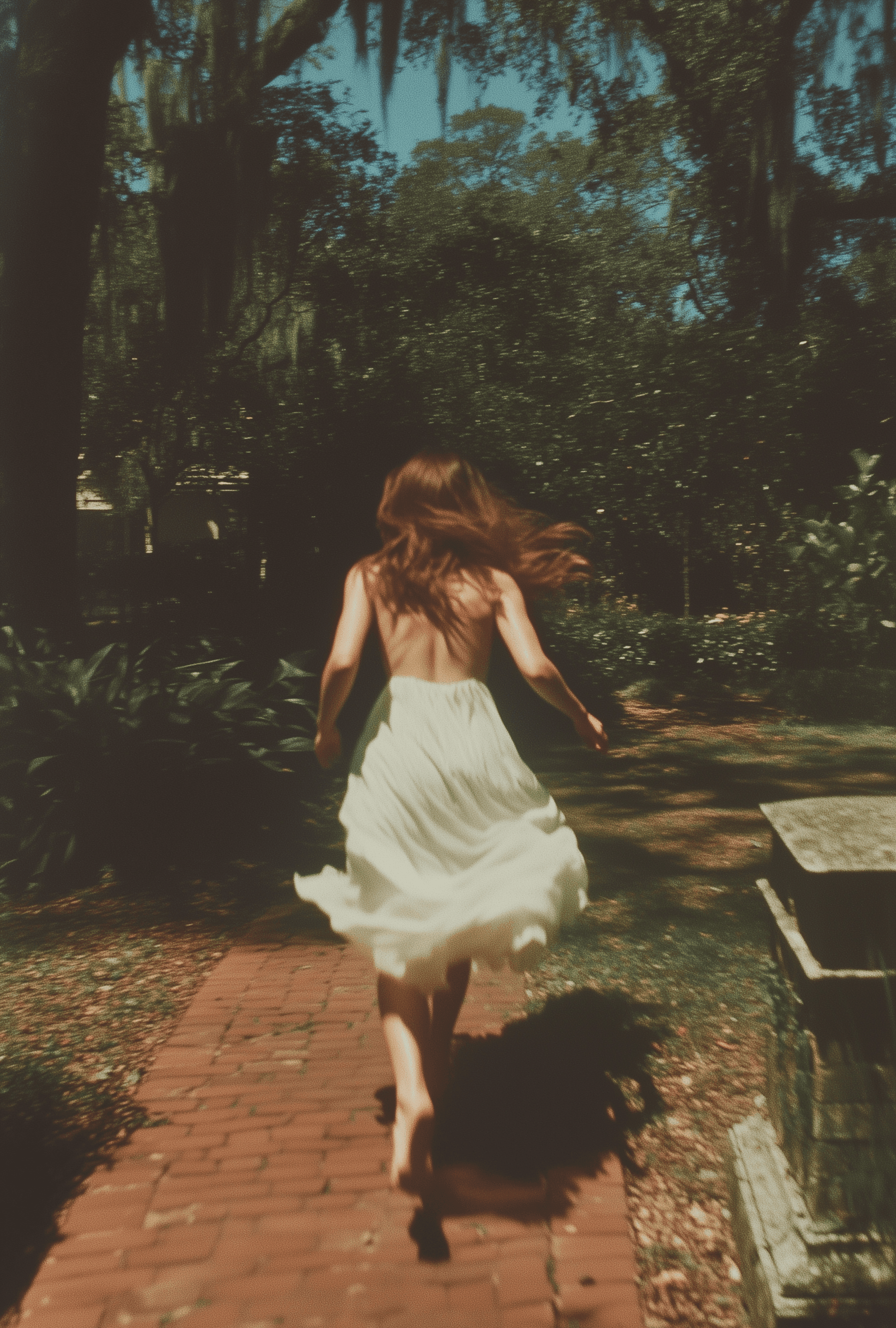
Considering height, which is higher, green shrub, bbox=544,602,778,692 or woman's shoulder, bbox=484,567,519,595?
woman's shoulder, bbox=484,567,519,595

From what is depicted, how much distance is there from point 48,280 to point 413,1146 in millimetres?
6649

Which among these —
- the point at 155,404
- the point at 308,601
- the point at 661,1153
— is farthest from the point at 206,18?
the point at 155,404

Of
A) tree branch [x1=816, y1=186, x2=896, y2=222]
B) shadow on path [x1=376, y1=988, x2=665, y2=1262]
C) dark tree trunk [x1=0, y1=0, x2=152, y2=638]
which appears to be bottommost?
shadow on path [x1=376, y1=988, x2=665, y2=1262]

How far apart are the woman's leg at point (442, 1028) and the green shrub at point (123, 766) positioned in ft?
10.8

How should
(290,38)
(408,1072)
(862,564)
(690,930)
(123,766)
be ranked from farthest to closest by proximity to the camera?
(862,564) → (290,38) → (123,766) → (690,930) → (408,1072)

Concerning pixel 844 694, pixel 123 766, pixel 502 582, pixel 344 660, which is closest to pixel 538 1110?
pixel 344 660

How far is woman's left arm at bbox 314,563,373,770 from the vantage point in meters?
2.97

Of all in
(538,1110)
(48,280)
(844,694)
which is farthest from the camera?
(844,694)

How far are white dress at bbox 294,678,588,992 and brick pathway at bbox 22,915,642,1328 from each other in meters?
0.60

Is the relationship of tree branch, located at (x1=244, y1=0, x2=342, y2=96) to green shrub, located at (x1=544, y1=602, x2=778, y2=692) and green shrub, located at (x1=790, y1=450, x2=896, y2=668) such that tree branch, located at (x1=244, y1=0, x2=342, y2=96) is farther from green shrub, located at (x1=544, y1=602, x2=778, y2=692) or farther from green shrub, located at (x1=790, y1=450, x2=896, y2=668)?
green shrub, located at (x1=790, y1=450, x2=896, y2=668)

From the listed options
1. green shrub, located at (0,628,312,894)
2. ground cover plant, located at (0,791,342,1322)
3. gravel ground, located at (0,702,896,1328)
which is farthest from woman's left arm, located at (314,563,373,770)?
green shrub, located at (0,628,312,894)

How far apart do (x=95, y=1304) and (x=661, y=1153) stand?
1.51 metres

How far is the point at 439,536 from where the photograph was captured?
3.06 metres

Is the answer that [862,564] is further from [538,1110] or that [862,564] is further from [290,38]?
[538,1110]
